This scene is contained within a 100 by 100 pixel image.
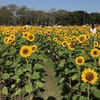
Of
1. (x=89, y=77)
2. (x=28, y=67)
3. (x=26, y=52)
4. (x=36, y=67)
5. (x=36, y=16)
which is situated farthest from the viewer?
(x=36, y=16)

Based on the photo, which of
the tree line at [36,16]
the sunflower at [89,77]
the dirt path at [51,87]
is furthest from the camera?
the tree line at [36,16]

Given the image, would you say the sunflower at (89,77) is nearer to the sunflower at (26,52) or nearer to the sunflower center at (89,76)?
the sunflower center at (89,76)

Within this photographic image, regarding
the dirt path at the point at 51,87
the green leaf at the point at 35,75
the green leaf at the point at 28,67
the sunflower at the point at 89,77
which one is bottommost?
the dirt path at the point at 51,87

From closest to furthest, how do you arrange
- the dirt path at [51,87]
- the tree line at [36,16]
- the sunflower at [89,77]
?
the sunflower at [89,77] < the dirt path at [51,87] < the tree line at [36,16]

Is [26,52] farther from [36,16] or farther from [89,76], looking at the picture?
[36,16]

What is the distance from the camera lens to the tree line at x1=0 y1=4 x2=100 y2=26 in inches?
2109

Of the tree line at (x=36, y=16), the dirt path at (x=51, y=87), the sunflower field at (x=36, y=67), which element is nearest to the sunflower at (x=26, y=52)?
the sunflower field at (x=36, y=67)

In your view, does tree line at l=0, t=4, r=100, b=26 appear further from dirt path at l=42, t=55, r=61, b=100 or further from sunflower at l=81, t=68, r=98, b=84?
sunflower at l=81, t=68, r=98, b=84

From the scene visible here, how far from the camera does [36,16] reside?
2315 inches

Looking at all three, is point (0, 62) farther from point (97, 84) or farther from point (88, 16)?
point (88, 16)

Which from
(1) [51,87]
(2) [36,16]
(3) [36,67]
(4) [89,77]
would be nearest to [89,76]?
(4) [89,77]

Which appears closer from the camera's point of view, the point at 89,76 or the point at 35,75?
the point at 89,76

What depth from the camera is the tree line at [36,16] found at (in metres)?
53.6

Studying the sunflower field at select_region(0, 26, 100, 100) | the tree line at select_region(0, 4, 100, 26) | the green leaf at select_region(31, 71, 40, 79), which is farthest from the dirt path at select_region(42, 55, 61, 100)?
the tree line at select_region(0, 4, 100, 26)
